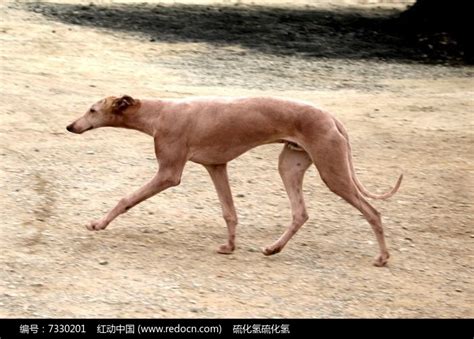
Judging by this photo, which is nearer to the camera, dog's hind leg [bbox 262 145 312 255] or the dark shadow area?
dog's hind leg [bbox 262 145 312 255]

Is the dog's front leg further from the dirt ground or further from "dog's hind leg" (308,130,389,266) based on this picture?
"dog's hind leg" (308,130,389,266)

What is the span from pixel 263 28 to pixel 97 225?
11.2m

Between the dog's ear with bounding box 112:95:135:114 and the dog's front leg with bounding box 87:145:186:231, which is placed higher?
the dog's ear with bounding box 112:95:135:114

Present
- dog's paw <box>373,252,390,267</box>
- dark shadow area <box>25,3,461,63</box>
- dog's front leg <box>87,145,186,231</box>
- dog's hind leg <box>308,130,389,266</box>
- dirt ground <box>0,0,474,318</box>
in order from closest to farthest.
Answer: dirt ground <box>0,0,474,318</box> < dog's hind leg <box>308,130,389,266</box> < dog's front leg <box>87,145,186,231</box> < dog's paw <box>373,252,390,267</box> < dark shadow area <box>25,3,461,63</box>

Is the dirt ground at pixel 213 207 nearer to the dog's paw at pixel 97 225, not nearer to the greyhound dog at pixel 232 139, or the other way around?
the dog's paw at pixel 97 225

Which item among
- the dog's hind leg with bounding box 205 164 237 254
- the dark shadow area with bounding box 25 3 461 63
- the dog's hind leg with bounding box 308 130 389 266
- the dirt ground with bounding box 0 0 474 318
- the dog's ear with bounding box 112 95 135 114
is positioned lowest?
the dark shadow area with bounding box 25 3 461 63

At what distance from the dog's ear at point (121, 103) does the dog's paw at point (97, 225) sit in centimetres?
75

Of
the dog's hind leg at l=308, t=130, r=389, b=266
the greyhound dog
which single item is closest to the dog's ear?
the greyhound dog

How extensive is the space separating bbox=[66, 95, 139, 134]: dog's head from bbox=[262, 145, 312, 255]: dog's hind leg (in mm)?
1085

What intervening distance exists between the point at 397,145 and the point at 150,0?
34.1 feet

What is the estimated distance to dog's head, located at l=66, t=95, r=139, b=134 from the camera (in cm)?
692

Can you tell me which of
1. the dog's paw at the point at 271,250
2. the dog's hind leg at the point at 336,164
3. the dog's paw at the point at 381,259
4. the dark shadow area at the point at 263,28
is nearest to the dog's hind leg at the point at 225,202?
the dog's paw at the point at 271,250

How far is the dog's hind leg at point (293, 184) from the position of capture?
22.7 ft

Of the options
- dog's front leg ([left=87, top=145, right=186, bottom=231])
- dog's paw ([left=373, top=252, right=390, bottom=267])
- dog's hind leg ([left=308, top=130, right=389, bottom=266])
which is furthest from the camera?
dog's paw ([left=373, top=252, right=390, bottom=267])
